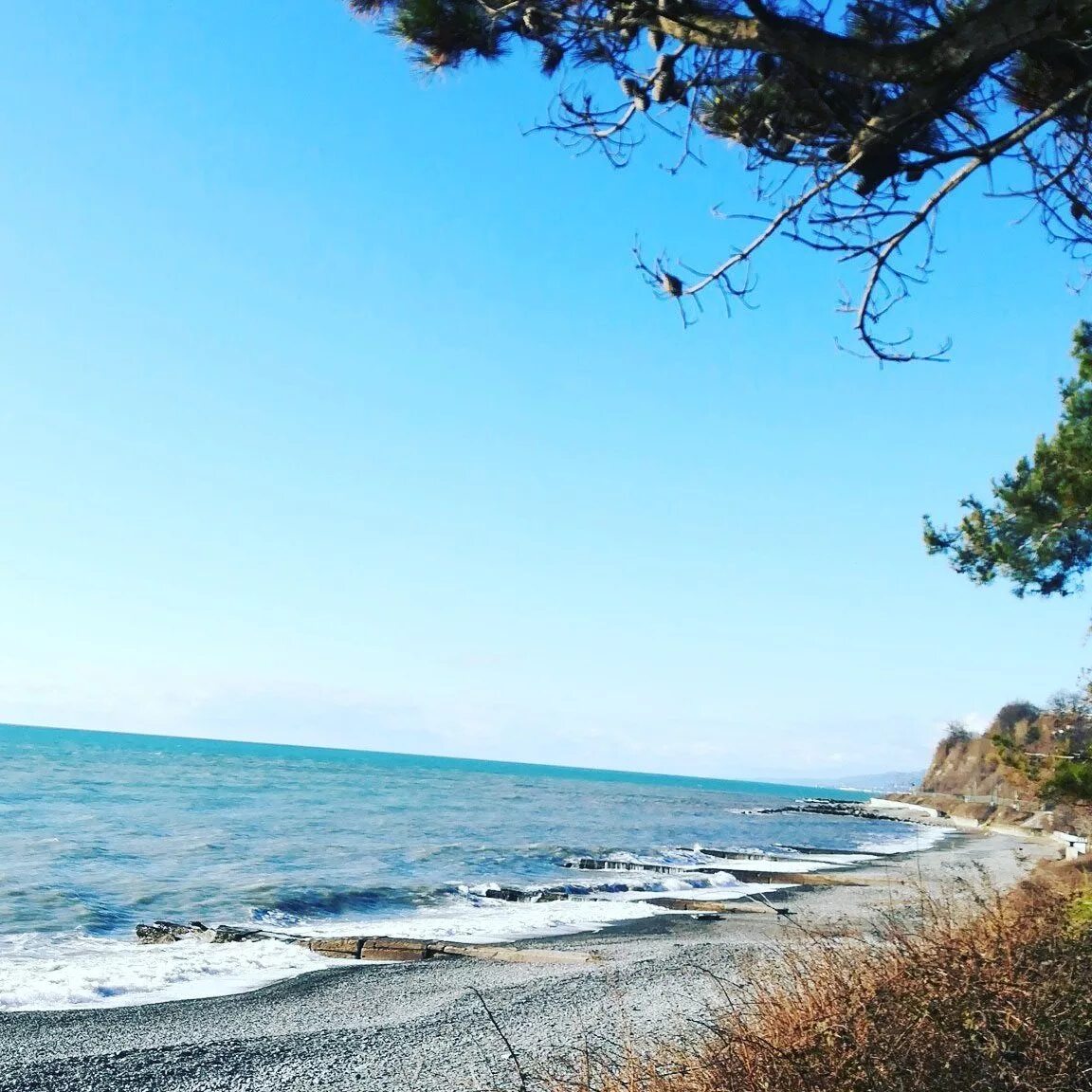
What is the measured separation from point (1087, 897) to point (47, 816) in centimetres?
3434

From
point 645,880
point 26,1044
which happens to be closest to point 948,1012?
point 26,1044

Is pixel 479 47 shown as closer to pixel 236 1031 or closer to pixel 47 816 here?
pixel 236 1031

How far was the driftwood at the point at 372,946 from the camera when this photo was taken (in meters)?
14.2

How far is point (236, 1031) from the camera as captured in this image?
32.0 feet

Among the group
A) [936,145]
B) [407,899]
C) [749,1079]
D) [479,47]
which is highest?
[479,47]

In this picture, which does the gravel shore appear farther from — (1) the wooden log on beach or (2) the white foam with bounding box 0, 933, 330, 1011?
(1) the wooden log on beach

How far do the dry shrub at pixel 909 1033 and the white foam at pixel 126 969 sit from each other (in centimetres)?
817

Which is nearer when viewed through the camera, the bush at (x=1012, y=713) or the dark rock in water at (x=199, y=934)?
the dark rock in water at (x=199, y=934)

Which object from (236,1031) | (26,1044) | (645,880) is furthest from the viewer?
(645,880)

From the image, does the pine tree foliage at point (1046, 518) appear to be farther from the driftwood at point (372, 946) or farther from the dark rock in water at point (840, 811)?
the dark rock in water at point (840, 811)

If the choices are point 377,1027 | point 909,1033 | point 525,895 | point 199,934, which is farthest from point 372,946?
point 909,1033

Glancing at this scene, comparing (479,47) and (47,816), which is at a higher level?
(479,47)

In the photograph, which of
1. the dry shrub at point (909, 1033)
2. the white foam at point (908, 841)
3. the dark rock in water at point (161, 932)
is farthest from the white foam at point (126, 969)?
the white foam at point (908, 841)

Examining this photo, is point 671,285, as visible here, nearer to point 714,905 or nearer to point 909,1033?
point 909,1033
